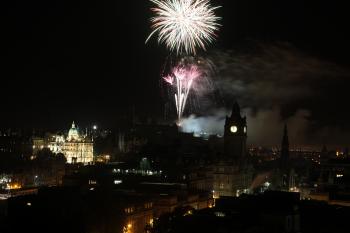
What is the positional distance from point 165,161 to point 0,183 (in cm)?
1927

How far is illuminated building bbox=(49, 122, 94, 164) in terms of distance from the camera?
303 ft

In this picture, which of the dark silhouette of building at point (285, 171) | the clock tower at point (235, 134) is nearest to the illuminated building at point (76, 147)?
the clock tower at point (235, 134)

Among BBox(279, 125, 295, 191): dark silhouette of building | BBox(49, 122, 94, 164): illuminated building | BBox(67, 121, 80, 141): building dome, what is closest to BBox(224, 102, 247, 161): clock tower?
BBox(279, 125, 295, 191): dark silhouette of building

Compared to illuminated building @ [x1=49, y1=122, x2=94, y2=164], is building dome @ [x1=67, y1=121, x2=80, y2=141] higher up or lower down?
higher up

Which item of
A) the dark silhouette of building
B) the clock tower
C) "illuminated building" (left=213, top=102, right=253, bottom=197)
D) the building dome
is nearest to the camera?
"illuminated building" (left=213, top=102, right=253, bottom=197)

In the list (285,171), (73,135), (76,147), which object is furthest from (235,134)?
(73,135)

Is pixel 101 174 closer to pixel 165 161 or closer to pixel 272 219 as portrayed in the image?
pixel 165 161

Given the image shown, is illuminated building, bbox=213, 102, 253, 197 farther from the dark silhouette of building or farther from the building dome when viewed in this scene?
the building dome

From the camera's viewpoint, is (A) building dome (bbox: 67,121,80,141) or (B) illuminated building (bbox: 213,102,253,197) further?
(A) building dome (bbox: 67,121,80,141)

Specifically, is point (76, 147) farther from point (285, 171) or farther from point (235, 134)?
point (285, 171)

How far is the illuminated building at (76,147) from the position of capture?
92438 mm

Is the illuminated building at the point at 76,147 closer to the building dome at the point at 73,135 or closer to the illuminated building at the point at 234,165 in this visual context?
the building dome at the point at 73,135

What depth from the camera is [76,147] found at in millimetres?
92750

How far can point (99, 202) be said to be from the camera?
36375 mm
